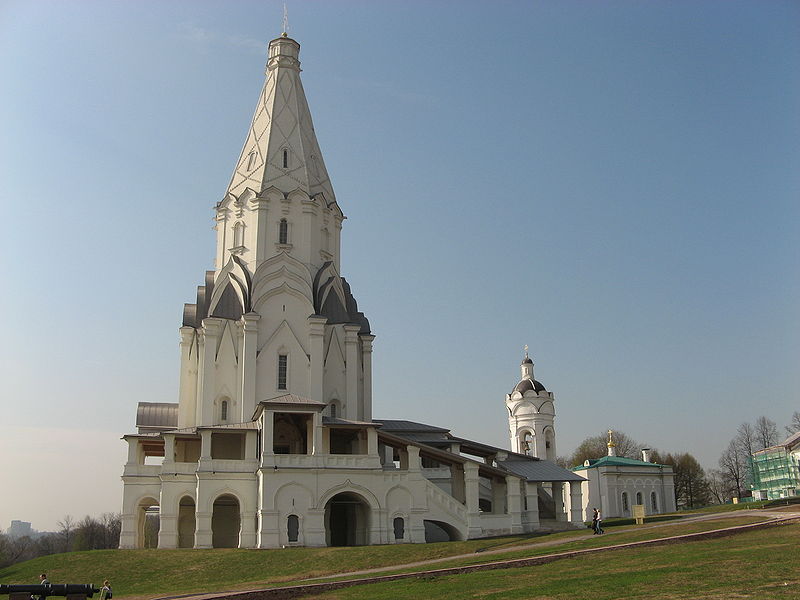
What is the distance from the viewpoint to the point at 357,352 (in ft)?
146

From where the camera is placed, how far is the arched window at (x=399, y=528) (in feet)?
119

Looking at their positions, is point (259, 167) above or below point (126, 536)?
above

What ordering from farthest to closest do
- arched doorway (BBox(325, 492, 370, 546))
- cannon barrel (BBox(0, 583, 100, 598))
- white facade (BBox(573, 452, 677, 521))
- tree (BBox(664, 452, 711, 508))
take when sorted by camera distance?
tree (BBox(664, 452, 711, 508)), white facade (BBox(573, 452, 677, 521)), arched doorway (BBox(325, 492, 370, 546)), cannon barrel (BBox(0, 583, 100, 598))

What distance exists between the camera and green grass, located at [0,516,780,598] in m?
27.2

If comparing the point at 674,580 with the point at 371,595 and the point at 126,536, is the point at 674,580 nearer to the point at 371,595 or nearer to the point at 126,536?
the point at 371,595

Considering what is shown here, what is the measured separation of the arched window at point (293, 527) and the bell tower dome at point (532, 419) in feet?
88.7

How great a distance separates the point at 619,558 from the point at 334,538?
19.2 metres

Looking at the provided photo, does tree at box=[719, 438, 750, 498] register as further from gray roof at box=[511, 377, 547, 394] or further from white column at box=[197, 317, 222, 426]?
white column at box=[197, 317, 222, 426]

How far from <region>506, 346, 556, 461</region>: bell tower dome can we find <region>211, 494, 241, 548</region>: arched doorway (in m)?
25.6

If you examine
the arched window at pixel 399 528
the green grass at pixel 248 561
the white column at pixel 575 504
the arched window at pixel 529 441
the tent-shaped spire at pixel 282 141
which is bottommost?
the green grass at pixel 248 561

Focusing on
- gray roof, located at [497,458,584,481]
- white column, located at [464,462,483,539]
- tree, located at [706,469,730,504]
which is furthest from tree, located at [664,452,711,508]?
white column, located at [464,462,483,539]

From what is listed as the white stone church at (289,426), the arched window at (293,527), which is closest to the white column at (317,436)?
the white stone church at (289,426)

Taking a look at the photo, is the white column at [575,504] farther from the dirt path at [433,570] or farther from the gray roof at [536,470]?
the dirt path at [433,570]

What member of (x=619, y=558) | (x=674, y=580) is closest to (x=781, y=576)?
(x=674, y=580)
